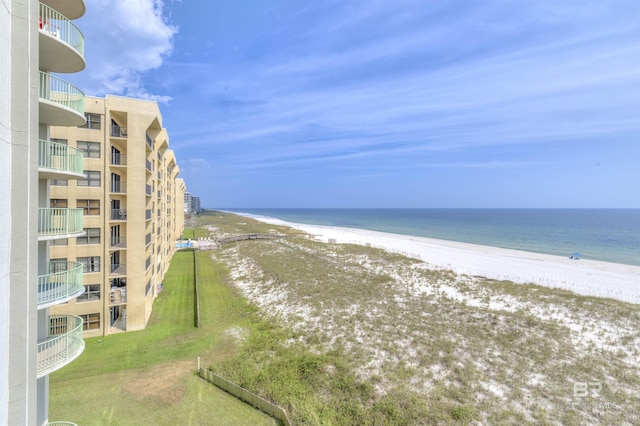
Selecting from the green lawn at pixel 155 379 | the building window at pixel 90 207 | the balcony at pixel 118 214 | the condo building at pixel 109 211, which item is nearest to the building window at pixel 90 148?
the condo building at pixel 109 211

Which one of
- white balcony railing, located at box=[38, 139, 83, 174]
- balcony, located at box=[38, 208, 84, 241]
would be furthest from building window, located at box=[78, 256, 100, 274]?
balcony, located at box=[38, 208, 84, 241]

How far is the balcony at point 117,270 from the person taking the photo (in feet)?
74.4

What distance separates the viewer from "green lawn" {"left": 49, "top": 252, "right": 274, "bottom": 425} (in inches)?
563

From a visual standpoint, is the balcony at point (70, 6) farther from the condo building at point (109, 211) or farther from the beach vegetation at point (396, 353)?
the beach vegetation at point (396, 353)

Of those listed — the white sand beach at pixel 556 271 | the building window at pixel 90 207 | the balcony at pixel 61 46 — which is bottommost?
the white sand beach at pixel 556 271

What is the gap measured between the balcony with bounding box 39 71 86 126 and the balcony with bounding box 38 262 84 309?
5262 millimetres

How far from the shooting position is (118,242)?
23469mm

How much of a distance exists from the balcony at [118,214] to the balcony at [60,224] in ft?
41.2

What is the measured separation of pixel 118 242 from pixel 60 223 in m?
14.5

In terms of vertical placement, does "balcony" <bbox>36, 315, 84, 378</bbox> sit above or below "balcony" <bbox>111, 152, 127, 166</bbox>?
below

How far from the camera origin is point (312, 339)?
71.2 ft

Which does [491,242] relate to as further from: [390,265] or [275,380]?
[275,380]

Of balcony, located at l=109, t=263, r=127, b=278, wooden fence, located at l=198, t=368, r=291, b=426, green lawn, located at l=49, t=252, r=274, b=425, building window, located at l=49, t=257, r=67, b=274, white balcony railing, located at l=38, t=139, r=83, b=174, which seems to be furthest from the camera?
balcony, located at l=109, t=263, r=127, b=278

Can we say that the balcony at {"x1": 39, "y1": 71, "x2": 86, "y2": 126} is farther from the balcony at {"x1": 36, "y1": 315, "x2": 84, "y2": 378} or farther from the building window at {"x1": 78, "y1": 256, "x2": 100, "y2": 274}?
the building window at {"x1": 78, "y1": 256, "x2": 100, "y2": 274}
